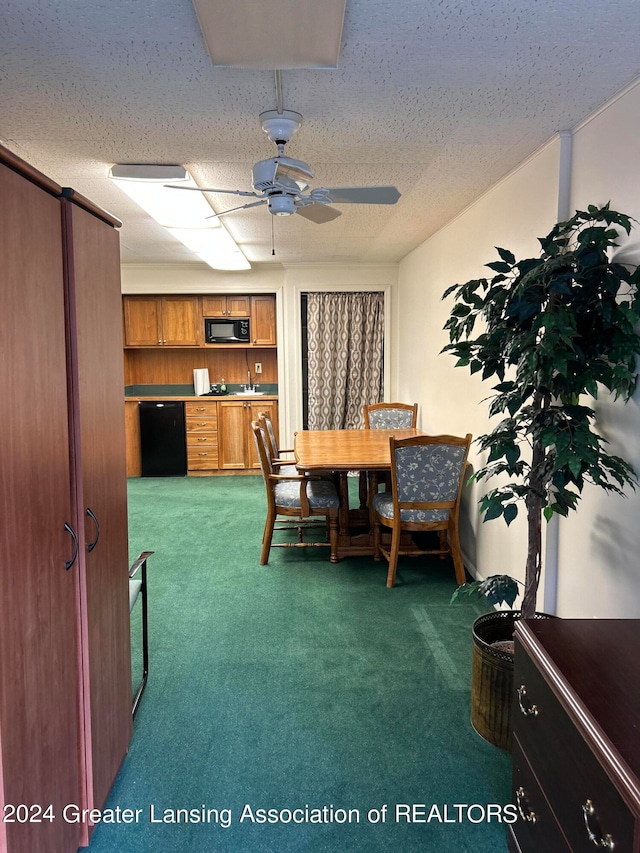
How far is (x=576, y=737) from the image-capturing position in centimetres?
118

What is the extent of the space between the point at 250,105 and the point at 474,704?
249 cm

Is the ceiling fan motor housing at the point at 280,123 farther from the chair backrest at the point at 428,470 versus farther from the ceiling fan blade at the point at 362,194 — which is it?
the chair backrest at the point at 428,470

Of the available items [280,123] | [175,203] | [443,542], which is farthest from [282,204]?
[443,542]

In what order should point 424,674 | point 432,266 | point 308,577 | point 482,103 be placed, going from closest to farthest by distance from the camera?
point 482,103 → point 424,674 → point 308,577 → point 432,266

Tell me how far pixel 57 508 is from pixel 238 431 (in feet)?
17.8

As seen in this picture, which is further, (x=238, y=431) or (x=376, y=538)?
(x=238, y=431)

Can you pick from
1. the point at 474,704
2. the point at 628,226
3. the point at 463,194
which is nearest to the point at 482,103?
the point at 628,226

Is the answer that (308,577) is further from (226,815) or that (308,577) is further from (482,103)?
(482,103)

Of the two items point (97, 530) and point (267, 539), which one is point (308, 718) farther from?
point (267, 539)

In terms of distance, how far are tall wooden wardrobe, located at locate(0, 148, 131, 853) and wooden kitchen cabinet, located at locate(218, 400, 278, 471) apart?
490 centimetres

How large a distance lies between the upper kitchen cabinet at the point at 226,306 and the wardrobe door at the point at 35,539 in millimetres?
5538

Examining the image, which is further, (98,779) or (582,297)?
(582,297)

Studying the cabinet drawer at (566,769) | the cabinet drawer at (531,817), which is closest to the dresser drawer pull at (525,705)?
the cabinet drawer at (566,769)

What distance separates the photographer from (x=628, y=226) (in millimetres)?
1797
